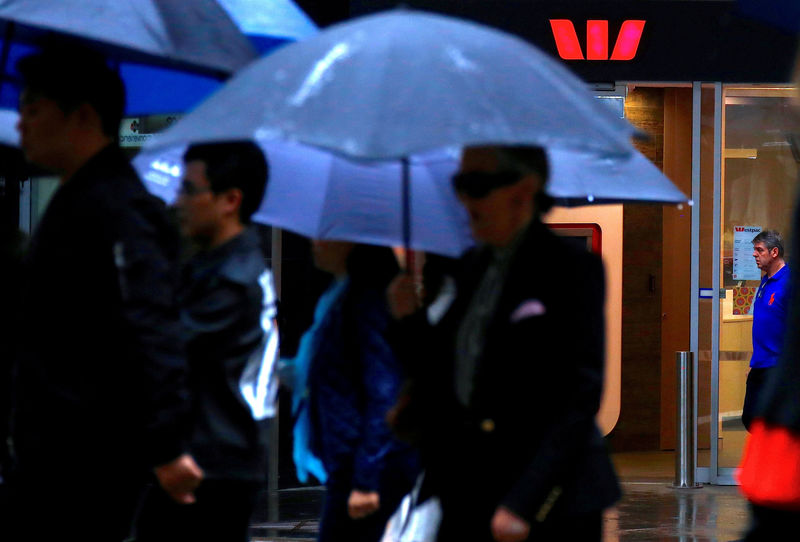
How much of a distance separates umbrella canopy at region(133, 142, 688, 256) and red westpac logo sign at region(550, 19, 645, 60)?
5.63 meters

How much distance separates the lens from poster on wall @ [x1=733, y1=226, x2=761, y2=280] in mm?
10531

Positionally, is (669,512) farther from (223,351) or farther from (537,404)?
(537,404)

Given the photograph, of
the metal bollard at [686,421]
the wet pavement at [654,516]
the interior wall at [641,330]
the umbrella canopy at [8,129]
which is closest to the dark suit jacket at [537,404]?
the umbrella canopy at [8,129]

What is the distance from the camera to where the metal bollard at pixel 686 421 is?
10195 millimetres

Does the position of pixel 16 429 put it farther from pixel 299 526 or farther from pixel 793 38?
pixel 793 38

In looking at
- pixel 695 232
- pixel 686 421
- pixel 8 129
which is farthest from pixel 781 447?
pixel 695 232

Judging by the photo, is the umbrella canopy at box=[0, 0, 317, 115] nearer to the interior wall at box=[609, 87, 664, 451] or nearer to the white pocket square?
the white pocket square

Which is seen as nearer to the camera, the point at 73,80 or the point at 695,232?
the point at 73,80

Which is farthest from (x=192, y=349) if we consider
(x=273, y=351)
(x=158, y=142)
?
(x=158, y=142)

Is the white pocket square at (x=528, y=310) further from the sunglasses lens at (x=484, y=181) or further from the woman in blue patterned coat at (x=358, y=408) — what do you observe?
the woman in blue patterned coat at (x=358, y=408)

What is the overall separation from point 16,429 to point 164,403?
37 centimetres

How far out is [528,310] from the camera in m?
2.90

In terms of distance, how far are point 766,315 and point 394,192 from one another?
19.3 feet

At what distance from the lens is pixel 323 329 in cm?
442
